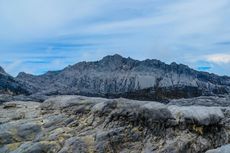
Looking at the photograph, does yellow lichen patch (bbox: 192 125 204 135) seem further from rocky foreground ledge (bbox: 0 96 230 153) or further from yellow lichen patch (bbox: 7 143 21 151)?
yellow lichen patch (bbox: 7 143 21 151)

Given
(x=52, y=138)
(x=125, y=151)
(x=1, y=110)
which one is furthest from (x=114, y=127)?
(x=1, y=110)

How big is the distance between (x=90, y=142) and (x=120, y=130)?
209cm

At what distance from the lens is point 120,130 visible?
28.7m

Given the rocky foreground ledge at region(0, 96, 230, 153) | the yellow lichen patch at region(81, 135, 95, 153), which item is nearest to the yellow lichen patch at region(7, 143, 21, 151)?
the rocky foreground ledge at region(0, 96, 230, 153)

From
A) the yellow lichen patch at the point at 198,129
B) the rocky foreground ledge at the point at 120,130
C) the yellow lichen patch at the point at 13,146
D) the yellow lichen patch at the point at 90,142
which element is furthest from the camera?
the yellow lichen patch at the point at 13,146

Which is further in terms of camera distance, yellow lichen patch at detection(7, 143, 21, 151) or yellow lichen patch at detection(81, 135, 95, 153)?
yellow lichen patch at detection(7, 143, 21, 151)

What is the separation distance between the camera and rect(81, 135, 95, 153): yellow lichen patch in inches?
1086

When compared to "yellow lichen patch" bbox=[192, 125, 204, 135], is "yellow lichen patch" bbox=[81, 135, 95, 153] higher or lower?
lower

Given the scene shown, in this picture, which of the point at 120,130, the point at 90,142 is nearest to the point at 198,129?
the point at 120,130

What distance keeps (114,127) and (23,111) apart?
26.0 feet

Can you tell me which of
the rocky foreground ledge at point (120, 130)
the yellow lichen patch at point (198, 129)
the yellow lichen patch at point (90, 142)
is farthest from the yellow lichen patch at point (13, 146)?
the yellow lichen patch at point (198, 129)

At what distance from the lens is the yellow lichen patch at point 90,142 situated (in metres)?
27.6

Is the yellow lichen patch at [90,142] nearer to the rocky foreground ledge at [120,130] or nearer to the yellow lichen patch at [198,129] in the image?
the rocky foreground ledge at [120,130]

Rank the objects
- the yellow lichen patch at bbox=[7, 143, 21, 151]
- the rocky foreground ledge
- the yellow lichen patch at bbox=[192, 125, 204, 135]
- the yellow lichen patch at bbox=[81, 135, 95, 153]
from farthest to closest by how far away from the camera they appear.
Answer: the yellow lichen patch at bbox=[7, 143, 21, 151] < the yellow lichen patch at bbox=[192, 125, 204, 135] < the rocky foreground ledge < the yellow lichen patch at bbox=[81, 135, 95, 153]
